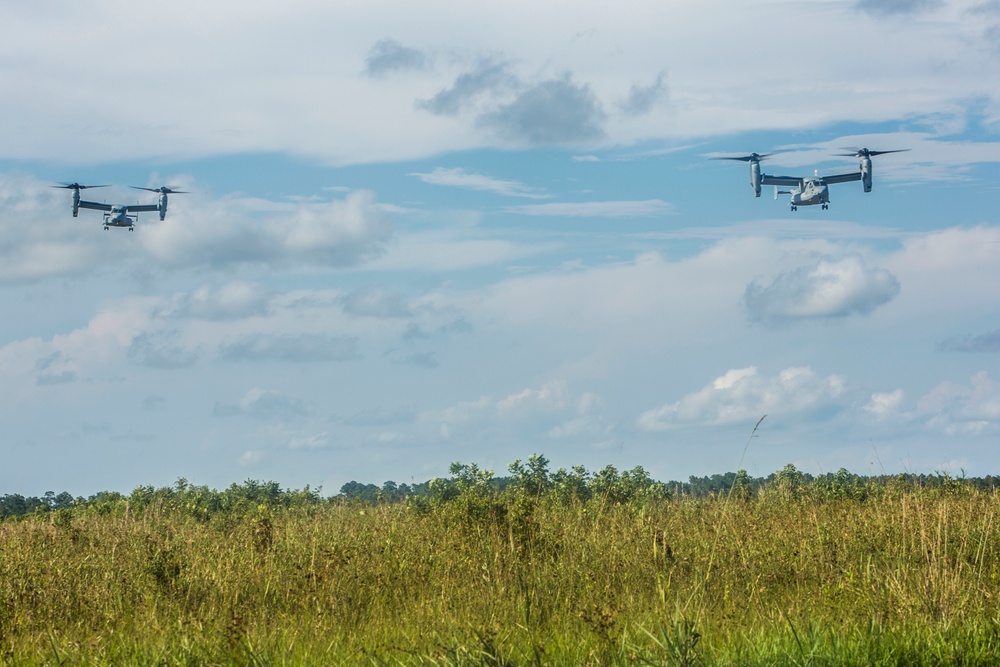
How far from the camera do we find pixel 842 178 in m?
52.5

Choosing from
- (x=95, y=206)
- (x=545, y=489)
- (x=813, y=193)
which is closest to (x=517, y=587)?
(x=545, y=489)

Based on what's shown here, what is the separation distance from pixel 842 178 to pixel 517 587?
49.3 meters

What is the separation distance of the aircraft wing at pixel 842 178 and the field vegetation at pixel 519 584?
131 feet

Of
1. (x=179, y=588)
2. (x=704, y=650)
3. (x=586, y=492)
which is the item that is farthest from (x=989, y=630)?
(x=586, y=492)

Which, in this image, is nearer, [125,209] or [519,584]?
[519,584]

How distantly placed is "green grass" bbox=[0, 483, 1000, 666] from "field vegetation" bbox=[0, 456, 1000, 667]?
3 cm

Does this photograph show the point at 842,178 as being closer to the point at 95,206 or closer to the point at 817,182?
the point at 817,182

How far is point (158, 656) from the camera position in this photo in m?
6.83

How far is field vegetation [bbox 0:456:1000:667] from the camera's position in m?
6.89

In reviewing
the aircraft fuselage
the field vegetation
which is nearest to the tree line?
the field vegetation

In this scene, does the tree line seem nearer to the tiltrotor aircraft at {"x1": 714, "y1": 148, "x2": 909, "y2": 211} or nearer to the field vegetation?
A: the field vegetation

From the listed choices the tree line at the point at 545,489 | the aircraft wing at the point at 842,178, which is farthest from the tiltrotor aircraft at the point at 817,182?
the tree line at the point at 545,489

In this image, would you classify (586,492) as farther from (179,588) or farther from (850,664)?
(850,664)

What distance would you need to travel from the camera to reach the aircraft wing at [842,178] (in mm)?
51906
